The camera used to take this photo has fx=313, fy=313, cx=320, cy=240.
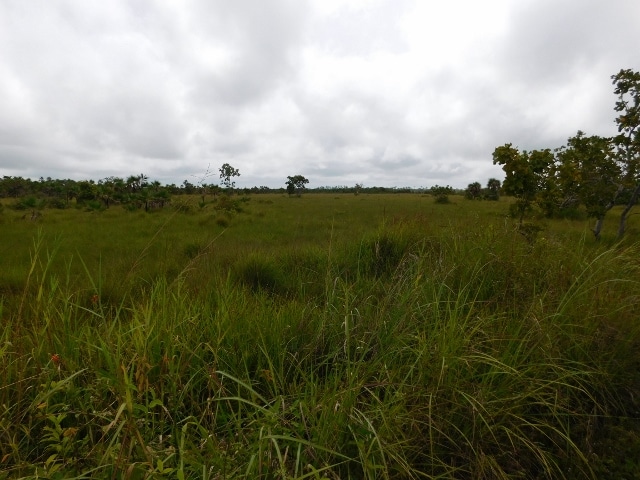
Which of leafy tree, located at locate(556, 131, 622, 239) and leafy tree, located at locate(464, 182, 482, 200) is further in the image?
leafy tree, located at locate(464, 182, 482, 200)

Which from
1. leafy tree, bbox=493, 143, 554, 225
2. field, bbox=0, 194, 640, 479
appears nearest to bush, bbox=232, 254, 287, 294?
field, bbox=0, 194, 640, 479

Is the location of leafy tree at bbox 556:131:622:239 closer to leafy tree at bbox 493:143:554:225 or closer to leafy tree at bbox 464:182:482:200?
leafy tree at bbox 493:143:554:225

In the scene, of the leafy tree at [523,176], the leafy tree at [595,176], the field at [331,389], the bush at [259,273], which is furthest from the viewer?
the leafy tree at [595,176]

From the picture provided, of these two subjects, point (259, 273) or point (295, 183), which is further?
point (295, 183)

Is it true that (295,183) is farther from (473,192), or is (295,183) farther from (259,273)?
(259,273)

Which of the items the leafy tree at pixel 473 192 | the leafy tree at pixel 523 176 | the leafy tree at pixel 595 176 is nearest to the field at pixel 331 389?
the leafy tree at pixel 523 176

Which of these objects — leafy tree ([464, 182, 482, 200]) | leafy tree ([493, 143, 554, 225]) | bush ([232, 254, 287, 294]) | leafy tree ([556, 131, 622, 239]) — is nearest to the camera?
bush ([232, 254, 287, 294])

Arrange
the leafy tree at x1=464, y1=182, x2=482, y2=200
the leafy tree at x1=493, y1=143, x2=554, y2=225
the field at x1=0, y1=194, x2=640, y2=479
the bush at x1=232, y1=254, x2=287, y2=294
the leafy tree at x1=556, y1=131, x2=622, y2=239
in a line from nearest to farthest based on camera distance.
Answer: the field at x1=0, y1=194, x2=640, y2=479, the bush at x1=232, y1=254, x2=287, y2=294, the leafy tree at x1=493, y1=143, x2=554, y2=225, the leafy tree at x1=556, y1=131, x2=622, y2=239, the leafy tree at x1=464, y1=182, x2=482, y2=200

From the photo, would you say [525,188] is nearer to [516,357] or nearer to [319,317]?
[516,357]

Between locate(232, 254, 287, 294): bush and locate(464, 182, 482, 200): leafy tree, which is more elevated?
locate(464, 182, 482, 200): leafy tree

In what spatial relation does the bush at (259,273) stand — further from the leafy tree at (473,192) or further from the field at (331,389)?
the leafy tree at (473,192)

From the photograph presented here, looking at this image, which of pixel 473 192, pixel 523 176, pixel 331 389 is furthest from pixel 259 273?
pixel 473 192

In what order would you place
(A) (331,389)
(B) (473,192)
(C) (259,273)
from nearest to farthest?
(A) (331,389)
(C) (259,273)
(B) (473,192)

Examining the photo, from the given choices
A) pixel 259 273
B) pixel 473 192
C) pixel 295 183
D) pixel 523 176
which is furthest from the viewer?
pixel 295 183
